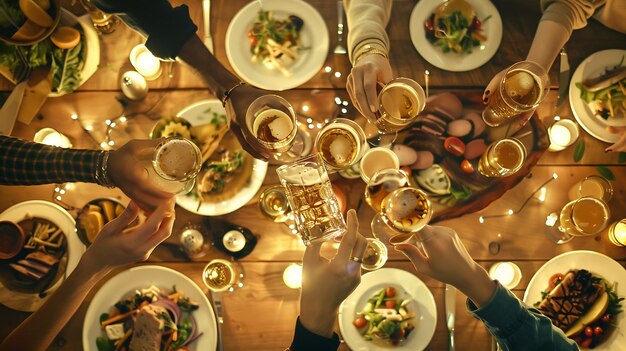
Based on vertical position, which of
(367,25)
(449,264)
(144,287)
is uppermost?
(367,25)

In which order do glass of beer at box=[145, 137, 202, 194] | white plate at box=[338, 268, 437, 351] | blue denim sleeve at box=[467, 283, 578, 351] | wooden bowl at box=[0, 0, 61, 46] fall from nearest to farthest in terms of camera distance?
blue denim sleeve at box=[467, 283, 578, 351] → glass of beer at box=[145, 137, 202, 194] → white plate at box=[338, 268, 437, 351] → wooden bowl at box=[0, 0, 61, 46]

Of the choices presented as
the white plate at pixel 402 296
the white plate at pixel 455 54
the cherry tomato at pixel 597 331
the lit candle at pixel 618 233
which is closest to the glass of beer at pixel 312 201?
the white plate at pixel 402 296

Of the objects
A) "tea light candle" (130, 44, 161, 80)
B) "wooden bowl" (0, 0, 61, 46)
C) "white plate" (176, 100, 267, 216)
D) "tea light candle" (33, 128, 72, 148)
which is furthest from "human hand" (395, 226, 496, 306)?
"wooden bowl" (0, 0, 61, 46)

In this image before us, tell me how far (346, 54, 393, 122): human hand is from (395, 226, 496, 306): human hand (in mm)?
689

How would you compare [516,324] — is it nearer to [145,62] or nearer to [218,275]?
[218,275]

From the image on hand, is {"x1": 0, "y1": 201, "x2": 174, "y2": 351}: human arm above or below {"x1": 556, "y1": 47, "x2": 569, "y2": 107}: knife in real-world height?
below

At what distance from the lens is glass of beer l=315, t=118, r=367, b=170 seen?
6.97ft

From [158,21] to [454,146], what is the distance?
5.45 feet

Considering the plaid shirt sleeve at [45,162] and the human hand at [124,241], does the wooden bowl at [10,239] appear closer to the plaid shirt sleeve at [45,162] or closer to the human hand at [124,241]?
the plaid shirt sleeve at [45,162]

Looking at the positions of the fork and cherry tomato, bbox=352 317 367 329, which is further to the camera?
the fork

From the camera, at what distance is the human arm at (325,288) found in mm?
1745

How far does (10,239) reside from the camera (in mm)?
2180

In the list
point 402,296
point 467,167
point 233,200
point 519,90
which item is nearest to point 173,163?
point 233,200

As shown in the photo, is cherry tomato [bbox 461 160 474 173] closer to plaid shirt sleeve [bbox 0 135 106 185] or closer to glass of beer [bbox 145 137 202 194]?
glass of beer [bbox 145 137 202 194]
